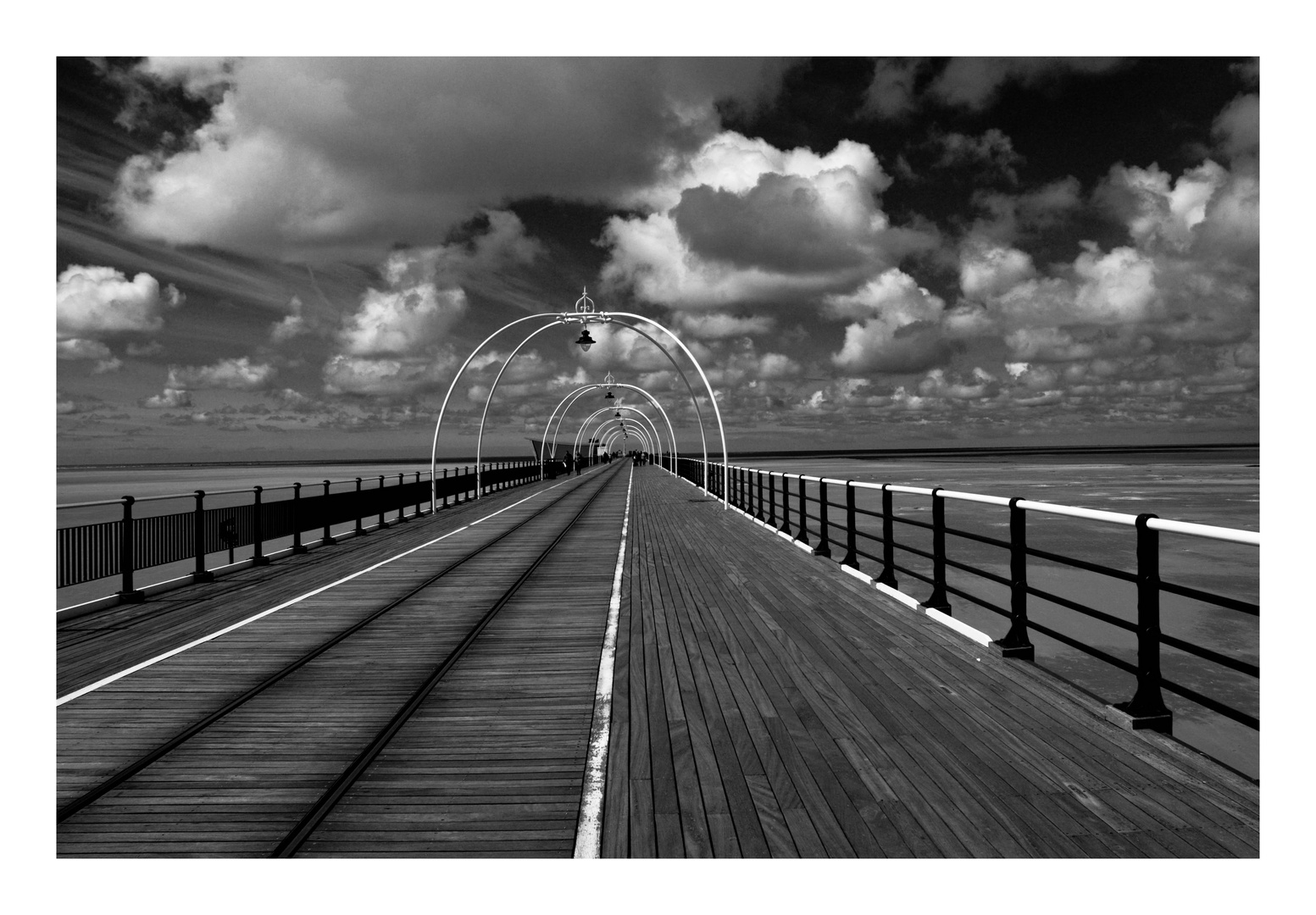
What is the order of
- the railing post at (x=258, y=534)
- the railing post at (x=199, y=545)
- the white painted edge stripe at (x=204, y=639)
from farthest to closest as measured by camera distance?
the railing post at (x=258, y=534)
the railing post at (x=199, y=545)
the white painted edge stripe at (x=204, y=639)

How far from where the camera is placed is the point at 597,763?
4012mm

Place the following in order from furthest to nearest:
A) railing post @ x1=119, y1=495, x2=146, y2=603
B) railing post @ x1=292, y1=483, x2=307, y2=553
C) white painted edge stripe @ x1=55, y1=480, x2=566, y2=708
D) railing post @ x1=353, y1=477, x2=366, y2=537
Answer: railing post @ x1=353, y1=477, x2=366, y2=537 < railing post @ x1=292, y1=483, x2=307, y2=553 < railing post @ x1=119, y1=495, x2=146, y2=603 < white painted edge stripe @ x1=55, y1=480, x2=566, y2=708

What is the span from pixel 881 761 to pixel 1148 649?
5.49 ft

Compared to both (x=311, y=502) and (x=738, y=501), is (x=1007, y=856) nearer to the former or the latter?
(x=311, y=502)

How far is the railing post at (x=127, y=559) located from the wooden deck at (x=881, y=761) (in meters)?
6.39

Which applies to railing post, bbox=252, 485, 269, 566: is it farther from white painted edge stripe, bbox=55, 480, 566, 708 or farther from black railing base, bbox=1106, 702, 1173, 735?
black railing base, bbox=1106, 702, 1173, 735

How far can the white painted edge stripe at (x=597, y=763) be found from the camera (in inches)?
129

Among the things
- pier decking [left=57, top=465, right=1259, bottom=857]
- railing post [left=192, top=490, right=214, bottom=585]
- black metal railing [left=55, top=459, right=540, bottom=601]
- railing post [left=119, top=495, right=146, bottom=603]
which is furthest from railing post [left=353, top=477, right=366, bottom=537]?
pier decking [left=57, top=465, right=1259, bottom=857]

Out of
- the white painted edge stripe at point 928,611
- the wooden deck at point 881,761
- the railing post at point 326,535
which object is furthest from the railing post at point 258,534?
the white painted edge stripe at point 928,611

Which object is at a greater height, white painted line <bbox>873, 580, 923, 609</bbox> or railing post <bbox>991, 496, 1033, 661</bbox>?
railing post <bbox>991, 496, 1033, 661</bbox>

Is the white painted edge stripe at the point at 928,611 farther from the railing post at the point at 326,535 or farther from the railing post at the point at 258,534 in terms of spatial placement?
the railing post at the point at 326,535

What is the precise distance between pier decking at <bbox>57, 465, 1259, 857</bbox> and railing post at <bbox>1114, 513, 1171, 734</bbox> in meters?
0.11

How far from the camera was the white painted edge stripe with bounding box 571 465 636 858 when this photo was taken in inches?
129
